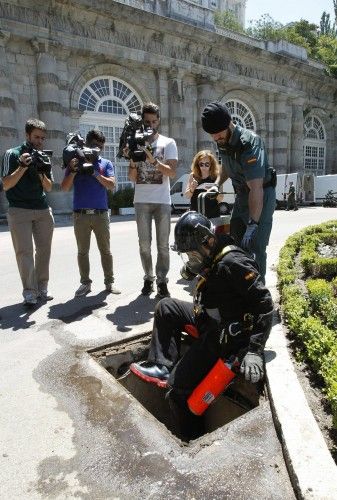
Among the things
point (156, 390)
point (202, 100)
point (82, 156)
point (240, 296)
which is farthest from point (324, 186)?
point (156, 390)

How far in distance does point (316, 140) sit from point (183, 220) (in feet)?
97.3

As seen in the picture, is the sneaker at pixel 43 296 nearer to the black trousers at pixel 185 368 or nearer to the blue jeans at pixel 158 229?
the blue jeans at pixel 158 229

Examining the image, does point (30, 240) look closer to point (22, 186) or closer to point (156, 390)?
point (22, 186)

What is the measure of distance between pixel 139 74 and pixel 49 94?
4.97 metres

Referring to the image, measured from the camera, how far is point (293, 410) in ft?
7.75

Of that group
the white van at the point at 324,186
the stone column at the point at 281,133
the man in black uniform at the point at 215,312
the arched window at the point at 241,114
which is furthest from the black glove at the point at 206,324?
the stone column at the point at 281,133

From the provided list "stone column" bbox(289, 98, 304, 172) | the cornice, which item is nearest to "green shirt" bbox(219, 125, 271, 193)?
the cornice

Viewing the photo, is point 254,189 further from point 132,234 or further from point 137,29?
point 137,29

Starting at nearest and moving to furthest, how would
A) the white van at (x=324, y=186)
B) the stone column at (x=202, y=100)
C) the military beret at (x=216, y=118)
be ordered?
the military beret at (x=216, y=118)
the stone column at (x=202, y=100)
the white van at (x=324, y=186)

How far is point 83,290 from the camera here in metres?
5.10

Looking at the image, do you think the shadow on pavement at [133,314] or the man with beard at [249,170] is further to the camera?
the shadow on pavement at [133,314]

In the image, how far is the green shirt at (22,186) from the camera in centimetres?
446

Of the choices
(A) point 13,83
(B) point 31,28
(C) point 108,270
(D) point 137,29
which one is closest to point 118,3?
(D) point 137,29

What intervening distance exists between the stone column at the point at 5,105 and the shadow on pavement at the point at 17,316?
11.8 meters
